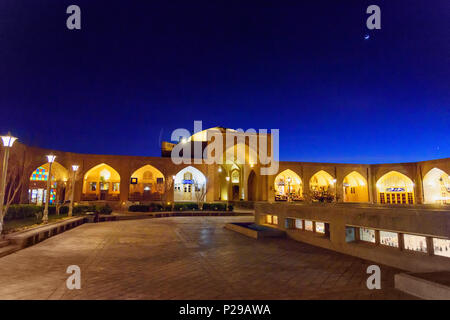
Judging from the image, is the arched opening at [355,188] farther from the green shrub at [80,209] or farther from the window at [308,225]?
the green shrub at [80,209]

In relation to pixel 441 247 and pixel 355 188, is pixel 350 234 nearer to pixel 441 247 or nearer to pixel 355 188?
pixel 441 247

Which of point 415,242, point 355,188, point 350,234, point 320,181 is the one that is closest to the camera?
point 415,242

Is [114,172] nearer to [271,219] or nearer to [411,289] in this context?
[271,219]

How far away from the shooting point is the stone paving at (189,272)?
4.07 m

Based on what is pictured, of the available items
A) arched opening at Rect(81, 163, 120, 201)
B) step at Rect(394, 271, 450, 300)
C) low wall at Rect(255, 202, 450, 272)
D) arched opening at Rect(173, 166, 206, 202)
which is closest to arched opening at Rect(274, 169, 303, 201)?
arched opening at Rect(173, 166, 206, 202)

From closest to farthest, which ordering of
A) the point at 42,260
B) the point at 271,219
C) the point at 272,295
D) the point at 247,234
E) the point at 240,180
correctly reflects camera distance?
1. the point at 272,295
2. the point at 42,260
3. the point at 247,234
4. the point at 271,219
5. the point at 240,180

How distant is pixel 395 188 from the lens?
33938mm

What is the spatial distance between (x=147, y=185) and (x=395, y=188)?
29782mm

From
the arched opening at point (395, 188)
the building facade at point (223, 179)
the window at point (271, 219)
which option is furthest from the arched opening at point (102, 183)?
the arched opening at point (395, 188)

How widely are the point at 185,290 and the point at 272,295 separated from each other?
130cm

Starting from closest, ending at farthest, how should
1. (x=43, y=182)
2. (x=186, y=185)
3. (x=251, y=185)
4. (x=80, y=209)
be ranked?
(x=80, y=209) → (x=43, y=182) → (x=186, y=185) → (x=251, y=185)

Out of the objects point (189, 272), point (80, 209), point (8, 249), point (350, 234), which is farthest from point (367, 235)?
point (80, 209)

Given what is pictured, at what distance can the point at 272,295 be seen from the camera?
4004mm
